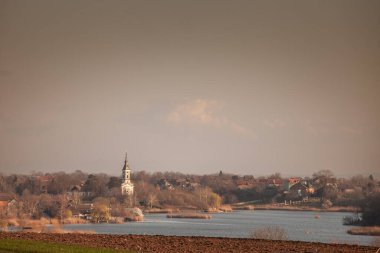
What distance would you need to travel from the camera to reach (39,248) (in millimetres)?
10961

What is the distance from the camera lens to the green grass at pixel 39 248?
422 inches

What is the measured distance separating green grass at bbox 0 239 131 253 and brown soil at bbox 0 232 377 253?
0.71m

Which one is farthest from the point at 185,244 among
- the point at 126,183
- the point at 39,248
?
the point at 126,183

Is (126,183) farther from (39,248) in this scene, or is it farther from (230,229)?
(39,248)

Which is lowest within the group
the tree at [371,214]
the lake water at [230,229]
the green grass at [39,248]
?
the green grass at [39,248]

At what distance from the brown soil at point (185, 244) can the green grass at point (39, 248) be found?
712 mm

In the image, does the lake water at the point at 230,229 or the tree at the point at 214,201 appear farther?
the tree at the point at 214,201

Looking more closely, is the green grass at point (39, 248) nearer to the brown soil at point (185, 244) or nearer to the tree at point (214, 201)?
the brown soil at point (185, 244)

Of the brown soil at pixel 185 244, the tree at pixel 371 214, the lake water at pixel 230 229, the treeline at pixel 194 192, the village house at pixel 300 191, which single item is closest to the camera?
the brown soil at pixel 185 244

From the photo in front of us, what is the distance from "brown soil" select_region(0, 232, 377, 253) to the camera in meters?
11.8

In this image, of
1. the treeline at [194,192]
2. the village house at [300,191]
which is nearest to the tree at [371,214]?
the treeline at [194,192]

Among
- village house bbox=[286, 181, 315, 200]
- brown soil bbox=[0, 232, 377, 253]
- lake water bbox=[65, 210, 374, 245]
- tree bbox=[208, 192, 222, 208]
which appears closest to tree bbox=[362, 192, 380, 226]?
lake water bbox=[65, 210, 374, 245]

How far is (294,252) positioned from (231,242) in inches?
69.7

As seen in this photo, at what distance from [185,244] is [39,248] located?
2.79 metres
